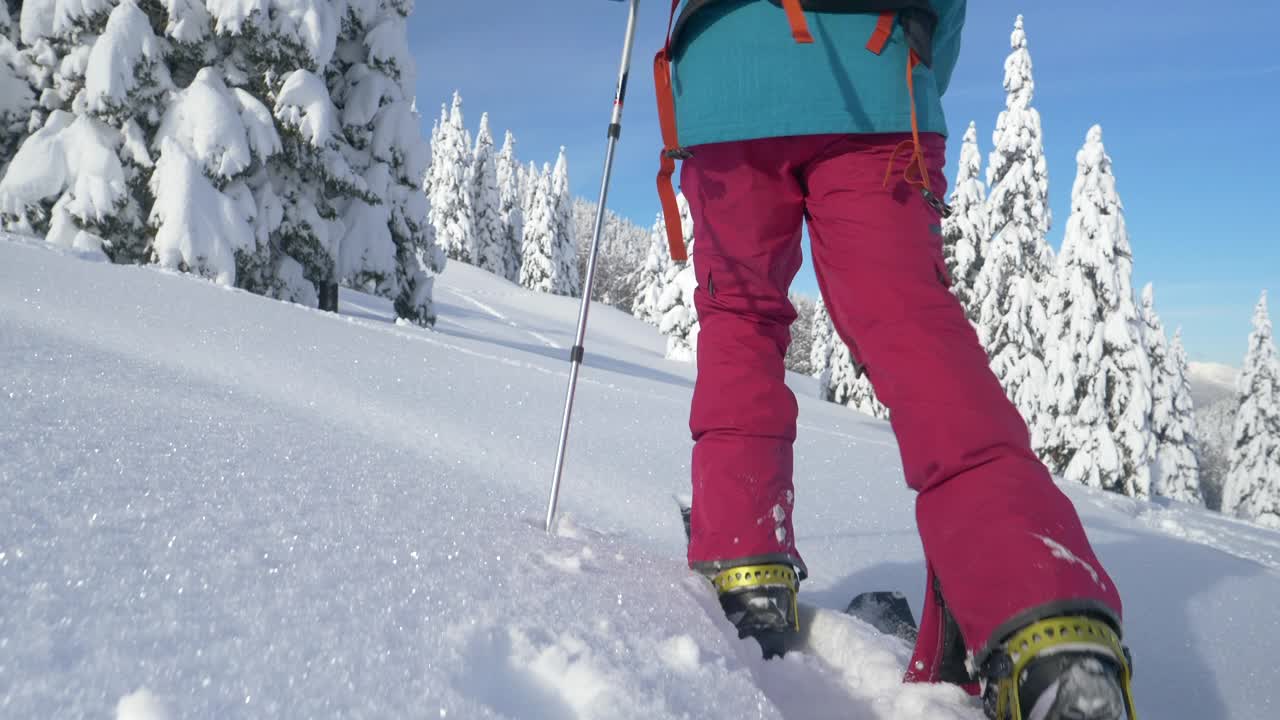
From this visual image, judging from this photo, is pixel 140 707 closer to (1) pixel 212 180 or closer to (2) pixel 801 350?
(1) pixel 212 180

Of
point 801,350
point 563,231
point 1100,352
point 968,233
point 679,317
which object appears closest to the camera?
point 1100,352

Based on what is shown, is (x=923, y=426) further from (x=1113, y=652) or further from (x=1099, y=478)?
(x=1099, y=478)

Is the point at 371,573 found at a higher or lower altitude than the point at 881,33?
lower

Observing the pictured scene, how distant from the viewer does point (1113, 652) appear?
0.87 metres

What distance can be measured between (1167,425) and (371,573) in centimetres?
2678

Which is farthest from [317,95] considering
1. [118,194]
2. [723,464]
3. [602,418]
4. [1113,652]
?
[1113,652]

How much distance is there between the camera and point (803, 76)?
53.8 inches

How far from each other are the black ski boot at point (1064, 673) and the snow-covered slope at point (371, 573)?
139mm

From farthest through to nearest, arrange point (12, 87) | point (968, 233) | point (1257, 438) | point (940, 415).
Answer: point (1257, 438), point (968, 233), point (12, 87), point (940, 415)

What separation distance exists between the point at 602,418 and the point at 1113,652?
270 cm

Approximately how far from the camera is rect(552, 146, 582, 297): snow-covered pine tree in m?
47.8

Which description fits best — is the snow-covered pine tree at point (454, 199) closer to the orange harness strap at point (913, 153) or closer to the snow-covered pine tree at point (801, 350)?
the snow-covered pine tree at point (801, 350)

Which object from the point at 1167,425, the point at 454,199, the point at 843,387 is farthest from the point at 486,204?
the point at 1167,425

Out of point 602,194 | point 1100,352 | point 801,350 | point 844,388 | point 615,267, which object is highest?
point 615,267
